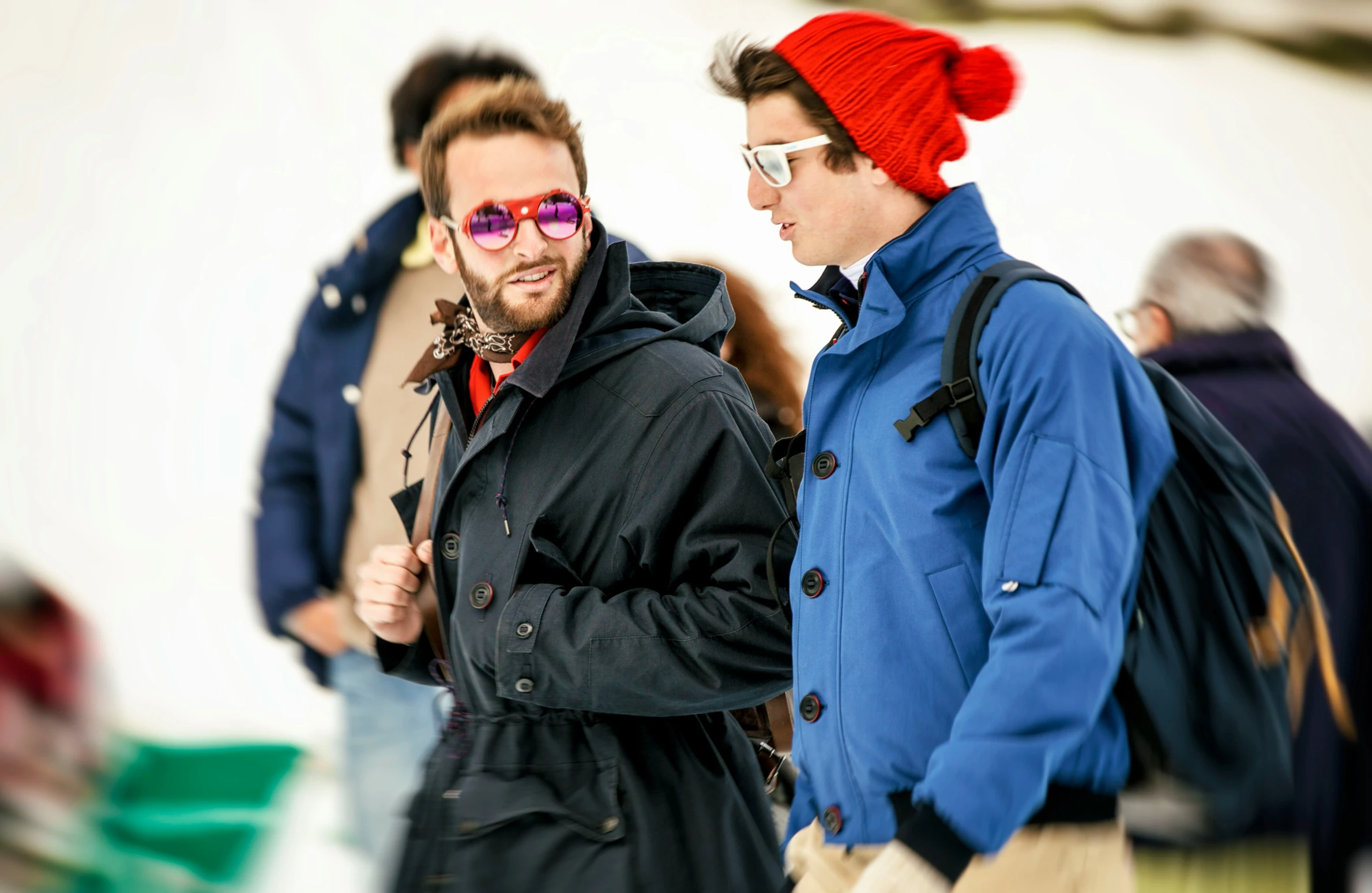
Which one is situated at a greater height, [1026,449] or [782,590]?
[1026,449]

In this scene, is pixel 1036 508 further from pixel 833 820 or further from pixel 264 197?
pixel 264 197

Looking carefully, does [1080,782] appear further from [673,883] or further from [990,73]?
[990,73]

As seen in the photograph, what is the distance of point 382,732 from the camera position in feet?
10.1

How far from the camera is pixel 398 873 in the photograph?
1892 millimetres

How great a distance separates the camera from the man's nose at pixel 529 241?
6.66 ft

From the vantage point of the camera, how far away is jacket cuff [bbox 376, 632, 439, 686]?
2.15m

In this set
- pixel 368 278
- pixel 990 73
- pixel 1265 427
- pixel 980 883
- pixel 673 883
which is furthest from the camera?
pixel 368 278

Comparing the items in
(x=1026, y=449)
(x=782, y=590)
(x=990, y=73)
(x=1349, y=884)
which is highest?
(x=990, y=73)

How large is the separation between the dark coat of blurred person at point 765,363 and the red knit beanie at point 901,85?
5.04 feet

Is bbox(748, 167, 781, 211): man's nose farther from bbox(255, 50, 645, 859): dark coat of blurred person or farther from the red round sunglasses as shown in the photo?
bbox(255, 50, 645, 859): dark coat of blurred person

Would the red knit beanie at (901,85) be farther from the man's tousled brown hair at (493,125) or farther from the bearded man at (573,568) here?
the man's tousled brown hair at (493,125)

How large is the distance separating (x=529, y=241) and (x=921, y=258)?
69 cm

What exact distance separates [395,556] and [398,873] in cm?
46

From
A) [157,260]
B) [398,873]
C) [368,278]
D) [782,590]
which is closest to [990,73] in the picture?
[782,590]
